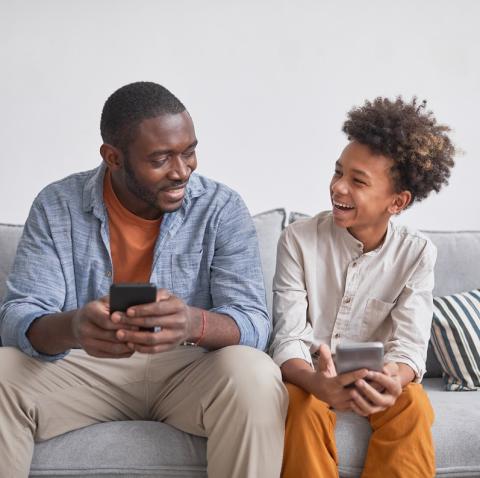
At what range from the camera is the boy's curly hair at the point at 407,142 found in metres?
2.05

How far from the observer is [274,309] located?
6.88ft

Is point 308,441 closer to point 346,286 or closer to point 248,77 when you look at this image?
point 346,286

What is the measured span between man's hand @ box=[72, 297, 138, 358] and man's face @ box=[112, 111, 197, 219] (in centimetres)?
37

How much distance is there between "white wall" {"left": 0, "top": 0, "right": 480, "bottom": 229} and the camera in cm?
276

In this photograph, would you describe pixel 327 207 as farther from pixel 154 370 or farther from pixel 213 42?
pixel 154 370

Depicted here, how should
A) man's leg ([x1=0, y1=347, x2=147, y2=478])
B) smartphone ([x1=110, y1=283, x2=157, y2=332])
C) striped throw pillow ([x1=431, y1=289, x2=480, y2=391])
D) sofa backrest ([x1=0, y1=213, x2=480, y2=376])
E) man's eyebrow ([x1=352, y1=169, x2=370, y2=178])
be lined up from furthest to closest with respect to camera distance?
sofa backrest ([x1=0, y1=213, x2=480, y2=376]) < striped throw pillow ([x1=431, y1=289, x2=480, y2=391]) < man's eyebrow ([x1=352, y1=169, x2=370, y2=178]) < man's leg ([x1=0, y1=347, x2=147, y2=478]) < smartphone ([x1=110, y1=283, x2=157, y2=332])

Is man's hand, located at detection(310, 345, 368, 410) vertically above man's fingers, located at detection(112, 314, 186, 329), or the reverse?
man's fingers, located at detection(112, 314, 186, 329)

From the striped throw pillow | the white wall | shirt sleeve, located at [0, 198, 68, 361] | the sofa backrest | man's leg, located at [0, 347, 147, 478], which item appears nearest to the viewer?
man's leg, located at [0, 347, 147, 478]

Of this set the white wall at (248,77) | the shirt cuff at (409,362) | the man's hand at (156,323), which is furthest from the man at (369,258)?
the white wall at (248,77)

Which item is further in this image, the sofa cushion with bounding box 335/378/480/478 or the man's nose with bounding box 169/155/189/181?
the man's nose with bounding box 169/155/189/181

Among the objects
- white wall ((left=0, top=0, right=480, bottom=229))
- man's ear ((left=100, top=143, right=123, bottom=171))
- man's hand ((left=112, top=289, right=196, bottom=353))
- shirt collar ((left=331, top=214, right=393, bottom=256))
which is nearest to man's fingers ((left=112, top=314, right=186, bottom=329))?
man's hand ((left=112, top=289, right=196, bottom=353))

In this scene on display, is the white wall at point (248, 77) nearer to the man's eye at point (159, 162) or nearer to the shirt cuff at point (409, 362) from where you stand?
the man's eye at point (159, 162)

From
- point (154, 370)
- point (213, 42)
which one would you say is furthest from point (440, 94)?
point (154, 370)

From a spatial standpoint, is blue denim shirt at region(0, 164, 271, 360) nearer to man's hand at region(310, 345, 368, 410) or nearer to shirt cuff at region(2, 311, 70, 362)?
shirt cuff at region(2, 311, 70, 362)
